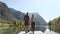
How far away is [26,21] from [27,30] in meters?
0.98

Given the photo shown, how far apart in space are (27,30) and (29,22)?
0.94 m

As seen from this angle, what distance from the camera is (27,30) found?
19.2m

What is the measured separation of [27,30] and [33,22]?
3.72 ft

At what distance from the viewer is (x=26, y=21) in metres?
19.3

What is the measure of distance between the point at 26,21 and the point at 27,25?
451mm

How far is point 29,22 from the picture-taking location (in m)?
19.5

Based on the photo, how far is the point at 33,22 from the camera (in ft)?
61.8

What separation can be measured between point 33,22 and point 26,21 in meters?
0.90

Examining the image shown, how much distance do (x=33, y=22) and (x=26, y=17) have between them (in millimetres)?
1009

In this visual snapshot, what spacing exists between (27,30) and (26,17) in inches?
55.0

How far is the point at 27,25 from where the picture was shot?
63.6 feet

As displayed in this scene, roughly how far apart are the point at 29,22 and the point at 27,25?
1.36ft

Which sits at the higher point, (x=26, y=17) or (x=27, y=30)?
(x=26, y=17)
